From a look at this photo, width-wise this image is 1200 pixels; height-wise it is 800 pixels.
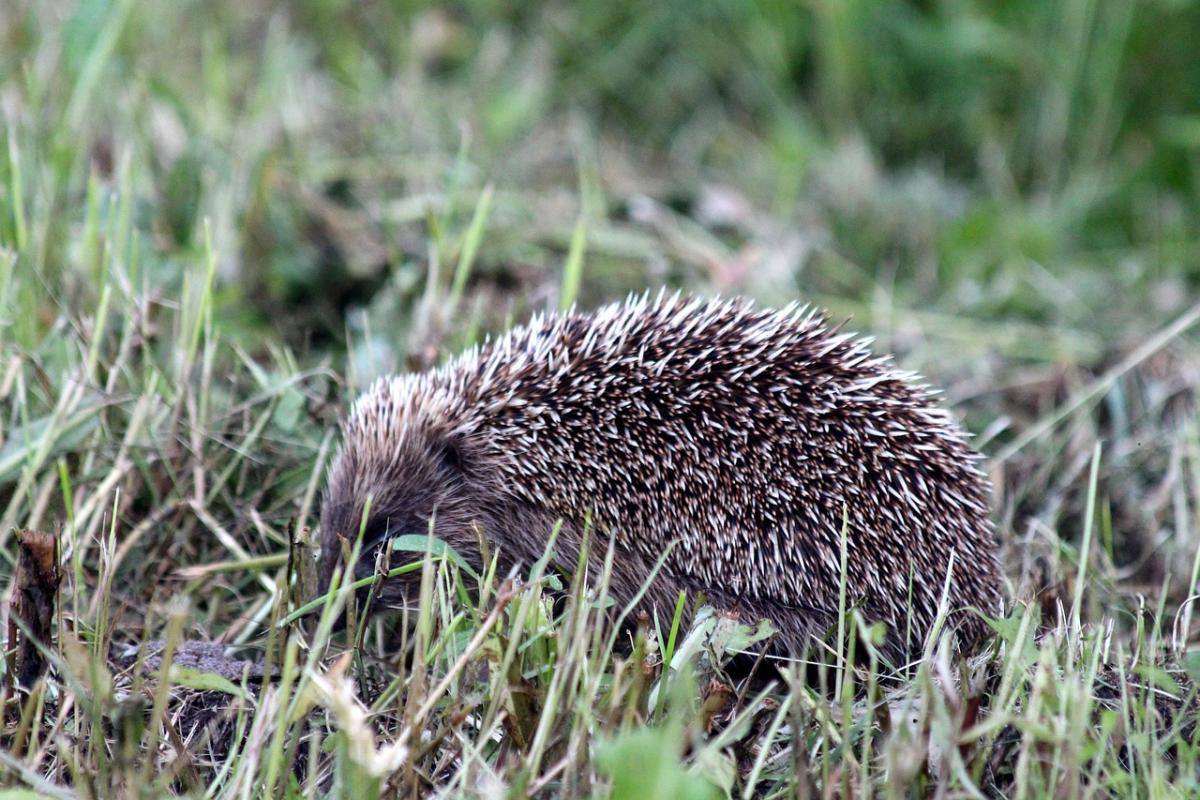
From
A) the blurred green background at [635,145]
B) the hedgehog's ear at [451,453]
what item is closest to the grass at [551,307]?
the blurred green background at [635,145]

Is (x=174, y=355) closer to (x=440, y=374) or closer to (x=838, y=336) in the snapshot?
(x=440, y=374)

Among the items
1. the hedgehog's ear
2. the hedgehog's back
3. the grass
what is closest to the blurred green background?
the grass

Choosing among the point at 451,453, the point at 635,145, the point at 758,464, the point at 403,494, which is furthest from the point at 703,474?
the point at 635,145

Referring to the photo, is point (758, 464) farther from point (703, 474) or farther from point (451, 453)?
point (451, 453)

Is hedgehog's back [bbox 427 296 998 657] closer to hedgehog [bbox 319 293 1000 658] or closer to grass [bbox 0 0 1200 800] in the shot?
hedgehog [bbox 319 293 1000 658]

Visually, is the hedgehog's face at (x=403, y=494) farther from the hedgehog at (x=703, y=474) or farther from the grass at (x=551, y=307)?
the grass at (x=551, y=307)

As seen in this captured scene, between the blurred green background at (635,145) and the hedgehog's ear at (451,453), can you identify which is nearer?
the hedgehog's ear at (451,453)

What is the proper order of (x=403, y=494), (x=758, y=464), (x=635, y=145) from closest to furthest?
(x=758, y=464)
(x=403, y=494)
(x=635, y=145)
